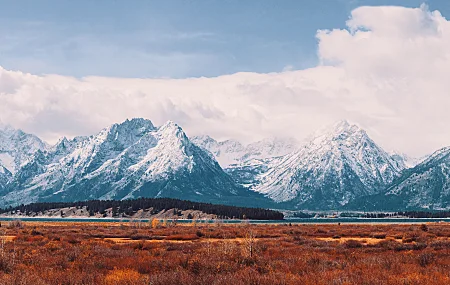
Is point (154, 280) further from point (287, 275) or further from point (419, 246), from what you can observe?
point (419, 246)

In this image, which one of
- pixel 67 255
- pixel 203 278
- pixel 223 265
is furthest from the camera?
pixel 67 255

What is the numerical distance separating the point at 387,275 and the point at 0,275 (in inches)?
741

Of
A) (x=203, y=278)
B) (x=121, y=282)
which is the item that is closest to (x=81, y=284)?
(x=121, y=282)

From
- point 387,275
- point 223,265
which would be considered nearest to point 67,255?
point 223,265

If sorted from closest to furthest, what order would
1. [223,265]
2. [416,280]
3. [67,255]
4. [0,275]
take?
[416,280] → [0,275] → [223,265] → [67,255]

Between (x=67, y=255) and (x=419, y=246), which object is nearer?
(x=67, y=255)

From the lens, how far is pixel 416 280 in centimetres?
2161

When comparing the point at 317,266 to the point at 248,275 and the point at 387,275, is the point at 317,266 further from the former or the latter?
the point at 248,275

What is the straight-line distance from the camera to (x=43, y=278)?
23625 millimetres

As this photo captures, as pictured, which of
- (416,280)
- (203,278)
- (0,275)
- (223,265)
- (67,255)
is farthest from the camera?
(67,255)

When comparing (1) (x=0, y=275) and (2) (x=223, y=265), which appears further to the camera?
(2) (x=223, y=265)

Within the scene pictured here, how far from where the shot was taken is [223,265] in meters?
27.2

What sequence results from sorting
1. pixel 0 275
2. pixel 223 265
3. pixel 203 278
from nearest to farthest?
1. pixel 203 278
2. pixel 0 275
3. pixel 223 265

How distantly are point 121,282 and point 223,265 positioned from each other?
6642mm
